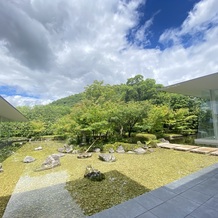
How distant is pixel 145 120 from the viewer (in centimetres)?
1058

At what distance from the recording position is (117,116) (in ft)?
31.3

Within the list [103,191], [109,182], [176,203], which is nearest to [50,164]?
[109,182]

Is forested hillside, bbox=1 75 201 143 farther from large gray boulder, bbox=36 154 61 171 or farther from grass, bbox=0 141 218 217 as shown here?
grass, bbox=0 141 218 217

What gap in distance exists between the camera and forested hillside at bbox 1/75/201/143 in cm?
910

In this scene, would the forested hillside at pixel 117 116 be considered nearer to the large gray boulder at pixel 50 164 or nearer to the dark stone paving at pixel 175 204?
the large gray boulder at pixel 50 164

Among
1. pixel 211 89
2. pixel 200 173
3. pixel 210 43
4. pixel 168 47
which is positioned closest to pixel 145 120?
pixel 211 89

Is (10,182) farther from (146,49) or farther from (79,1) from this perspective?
(146,49)

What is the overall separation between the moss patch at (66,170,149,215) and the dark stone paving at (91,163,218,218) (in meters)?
0.45

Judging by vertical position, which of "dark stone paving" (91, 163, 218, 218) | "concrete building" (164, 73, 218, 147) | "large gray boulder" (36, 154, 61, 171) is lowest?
"large gray boulder" (36, 154, 61, 171)

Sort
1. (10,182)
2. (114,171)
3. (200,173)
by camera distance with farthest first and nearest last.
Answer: (114,171) < (10,182) < (200,173)

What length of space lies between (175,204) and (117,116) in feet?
24.6

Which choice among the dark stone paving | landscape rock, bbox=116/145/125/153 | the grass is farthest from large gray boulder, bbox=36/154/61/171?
the dark stone paving

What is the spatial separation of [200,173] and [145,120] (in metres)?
7.23

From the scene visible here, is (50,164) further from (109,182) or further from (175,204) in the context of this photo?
(175,204)
